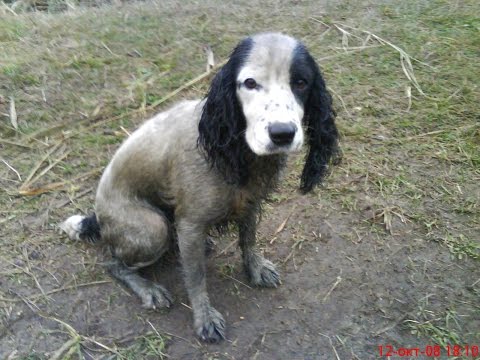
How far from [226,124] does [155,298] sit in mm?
1353

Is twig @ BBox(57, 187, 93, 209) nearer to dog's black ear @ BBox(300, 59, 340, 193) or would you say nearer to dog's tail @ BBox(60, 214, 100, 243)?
dog's tail @ BBox(60, 214, 100, 243)

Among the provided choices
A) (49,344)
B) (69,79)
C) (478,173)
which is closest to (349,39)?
(478,173)

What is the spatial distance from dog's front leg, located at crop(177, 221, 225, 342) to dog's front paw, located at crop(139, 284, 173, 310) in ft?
0.66

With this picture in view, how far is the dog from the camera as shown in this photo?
9.32 ft

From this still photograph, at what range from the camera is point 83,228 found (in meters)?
4.03

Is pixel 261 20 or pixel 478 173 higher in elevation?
pixel 261 20

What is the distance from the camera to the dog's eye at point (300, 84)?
115 inches

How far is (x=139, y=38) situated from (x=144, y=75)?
75 centimetres

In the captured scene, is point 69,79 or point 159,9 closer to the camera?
point 69,79

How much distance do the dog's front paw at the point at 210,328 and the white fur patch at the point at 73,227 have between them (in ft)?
3.94

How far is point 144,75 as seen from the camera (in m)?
5.73

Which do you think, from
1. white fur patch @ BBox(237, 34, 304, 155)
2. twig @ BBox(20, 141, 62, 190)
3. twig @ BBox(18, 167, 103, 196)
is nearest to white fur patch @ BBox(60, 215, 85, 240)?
twig @ BBox(18, 167, 103, 196)

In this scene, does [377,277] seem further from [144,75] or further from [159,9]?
[159,9]

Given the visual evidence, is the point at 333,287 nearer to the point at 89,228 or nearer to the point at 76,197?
the point at 89,228
